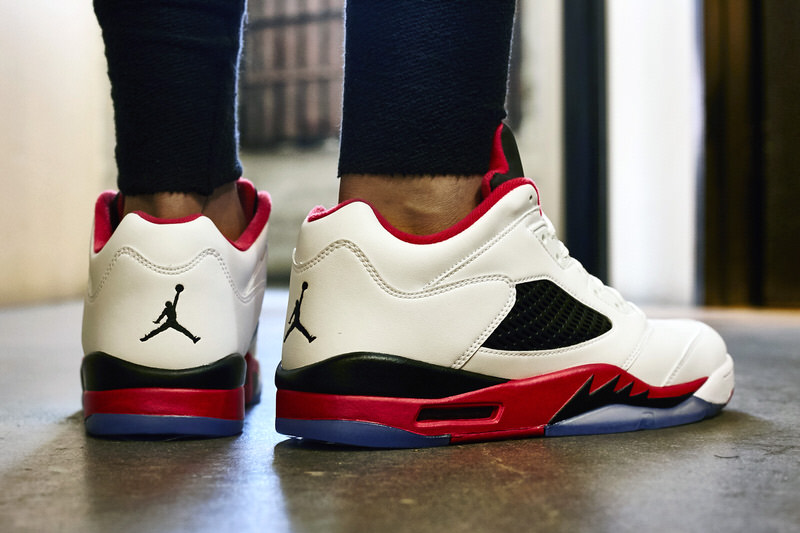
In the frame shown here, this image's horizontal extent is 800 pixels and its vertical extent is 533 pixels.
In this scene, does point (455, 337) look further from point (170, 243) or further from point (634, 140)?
point (634, 140)

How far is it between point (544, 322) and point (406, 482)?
24 centimetres

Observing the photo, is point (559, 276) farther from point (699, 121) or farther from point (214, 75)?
point (699, 121)

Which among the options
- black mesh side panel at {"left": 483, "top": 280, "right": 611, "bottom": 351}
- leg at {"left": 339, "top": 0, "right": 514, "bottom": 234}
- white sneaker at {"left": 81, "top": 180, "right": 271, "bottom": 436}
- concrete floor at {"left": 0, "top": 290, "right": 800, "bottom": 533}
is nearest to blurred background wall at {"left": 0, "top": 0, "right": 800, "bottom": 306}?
concrete floor at {"left": 0, "top": 290, "right": 800, "bottom": 533}

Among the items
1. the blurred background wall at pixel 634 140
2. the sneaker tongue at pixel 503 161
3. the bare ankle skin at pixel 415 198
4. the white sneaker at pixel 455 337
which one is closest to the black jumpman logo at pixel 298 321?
the white sneaker at pixel 455 337

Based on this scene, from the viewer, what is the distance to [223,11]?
0.69 meters

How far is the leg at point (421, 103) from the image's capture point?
0.62 m

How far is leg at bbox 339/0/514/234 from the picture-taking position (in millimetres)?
615

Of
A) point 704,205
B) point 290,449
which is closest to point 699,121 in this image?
point 704,205

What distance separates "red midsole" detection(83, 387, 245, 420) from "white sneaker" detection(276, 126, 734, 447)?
0.22ft

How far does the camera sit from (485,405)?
0.64 meters

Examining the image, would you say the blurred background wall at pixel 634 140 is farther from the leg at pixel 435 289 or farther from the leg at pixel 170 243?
the leg at pixel 170 243

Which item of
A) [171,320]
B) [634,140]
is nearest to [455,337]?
[171,320]

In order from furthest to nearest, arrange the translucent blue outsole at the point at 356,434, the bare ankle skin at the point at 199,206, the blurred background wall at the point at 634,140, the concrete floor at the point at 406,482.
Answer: the blurred background wall at the point at 634,140, the bare ankle skin at the point at 199,206, the translucent blue outsole at the point at 356,434, the concrete floor at the point at 406,482

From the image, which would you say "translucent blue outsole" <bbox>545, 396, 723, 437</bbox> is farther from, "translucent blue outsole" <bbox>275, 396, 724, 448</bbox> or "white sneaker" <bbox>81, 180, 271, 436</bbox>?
"white sneaker" <bbox>81, 180, 271, 436</bbox>
